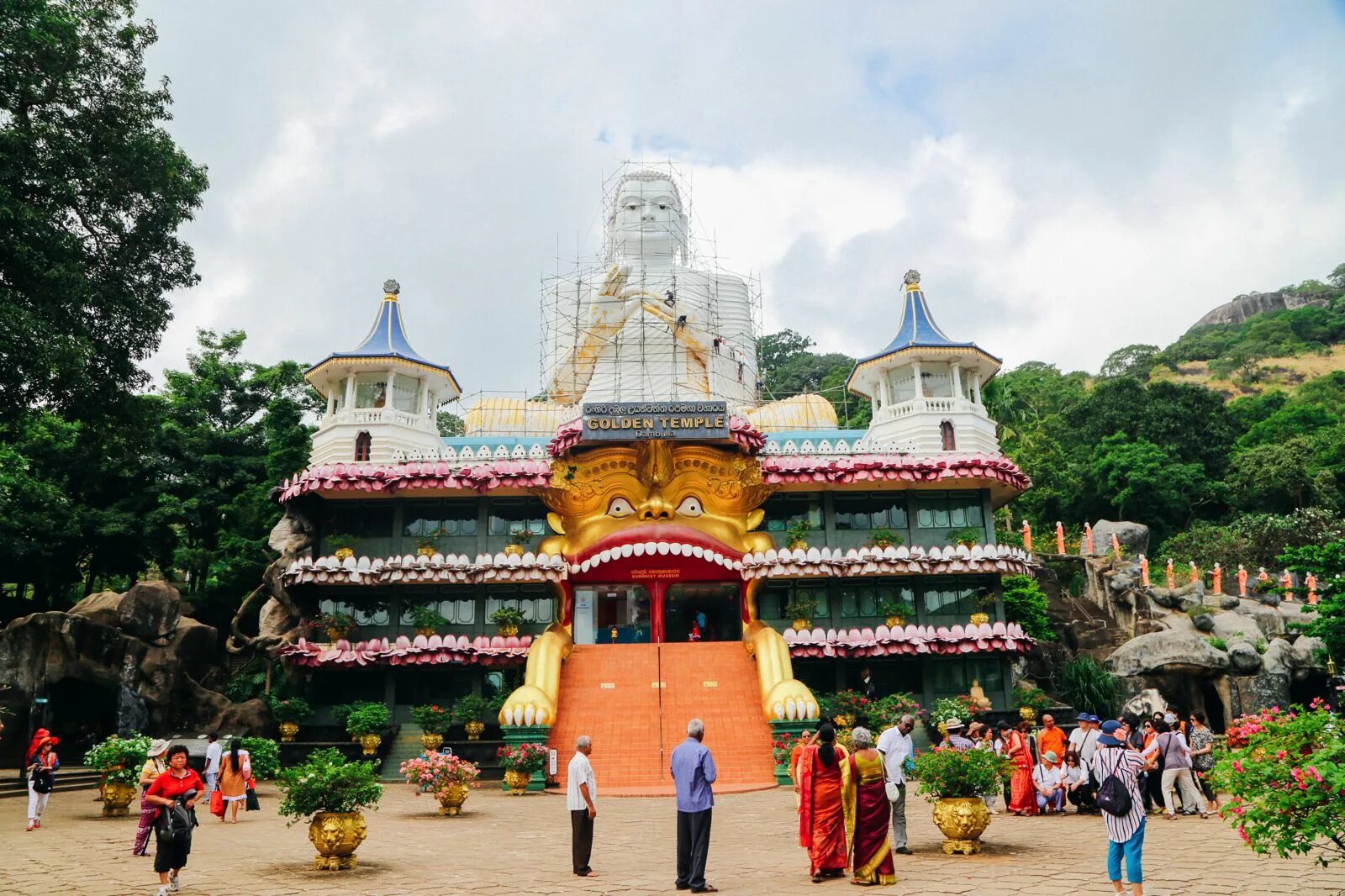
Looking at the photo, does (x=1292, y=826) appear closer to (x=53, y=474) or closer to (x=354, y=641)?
(x=354, y=641)

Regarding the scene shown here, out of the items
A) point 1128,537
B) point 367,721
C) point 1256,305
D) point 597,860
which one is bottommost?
point 597,860

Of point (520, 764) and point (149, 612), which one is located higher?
point (149, 612)

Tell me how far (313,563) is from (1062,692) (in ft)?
65.8

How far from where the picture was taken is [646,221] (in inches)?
1667

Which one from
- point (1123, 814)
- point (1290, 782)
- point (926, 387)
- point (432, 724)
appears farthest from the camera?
point (926, 387)

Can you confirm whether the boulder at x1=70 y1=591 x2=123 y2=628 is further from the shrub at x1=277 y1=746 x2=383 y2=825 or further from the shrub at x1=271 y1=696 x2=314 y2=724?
the shrub at x1=277 y1=746 x2=383 y2=825

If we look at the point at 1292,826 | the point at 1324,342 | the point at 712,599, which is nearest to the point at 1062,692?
the point at 712,599

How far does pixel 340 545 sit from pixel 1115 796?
2168cm

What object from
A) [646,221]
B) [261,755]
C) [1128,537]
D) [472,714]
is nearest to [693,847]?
[261,755]

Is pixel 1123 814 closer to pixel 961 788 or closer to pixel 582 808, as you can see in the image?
pixel 961 788

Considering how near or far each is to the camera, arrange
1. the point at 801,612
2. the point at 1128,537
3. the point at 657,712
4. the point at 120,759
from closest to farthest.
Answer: the point at 120,759
the point at 657,712
the point at 801,612
the point at 1128,537

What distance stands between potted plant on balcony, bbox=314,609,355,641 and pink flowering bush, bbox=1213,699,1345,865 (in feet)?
69.5

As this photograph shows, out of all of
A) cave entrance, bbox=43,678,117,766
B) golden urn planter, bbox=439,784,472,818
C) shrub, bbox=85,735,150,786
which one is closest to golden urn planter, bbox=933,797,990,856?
golden urn planter, bbox=439,784,472,818

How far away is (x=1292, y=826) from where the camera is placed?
20.1 ft
